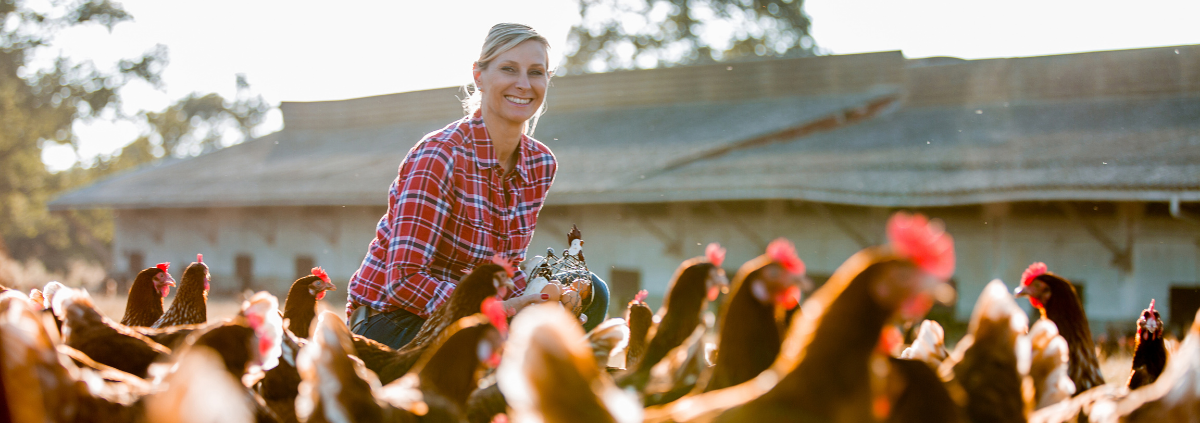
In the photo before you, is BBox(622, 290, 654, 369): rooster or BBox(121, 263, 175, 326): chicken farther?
BBox(121, 263, 175, 326): chicken

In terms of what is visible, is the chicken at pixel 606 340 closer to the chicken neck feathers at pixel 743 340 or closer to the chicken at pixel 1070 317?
the chicken neck feathers at pixel 743 340

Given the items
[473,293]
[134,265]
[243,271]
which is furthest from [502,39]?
[134,265]

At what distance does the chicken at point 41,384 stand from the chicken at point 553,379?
98 centimetres

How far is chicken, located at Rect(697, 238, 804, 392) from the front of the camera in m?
2.10

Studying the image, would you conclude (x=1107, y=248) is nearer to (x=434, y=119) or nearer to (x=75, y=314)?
(x=75, y=314)

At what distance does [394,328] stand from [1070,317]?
8.97ft

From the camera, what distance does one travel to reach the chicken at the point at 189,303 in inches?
150

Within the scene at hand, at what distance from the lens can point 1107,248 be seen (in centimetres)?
962

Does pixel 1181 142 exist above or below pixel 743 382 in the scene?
above

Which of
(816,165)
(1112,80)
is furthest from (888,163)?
(1112,80)

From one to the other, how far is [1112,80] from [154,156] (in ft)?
142

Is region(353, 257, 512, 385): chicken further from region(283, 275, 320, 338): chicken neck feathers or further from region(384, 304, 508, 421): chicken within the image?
region(283, 275, 320, 338): chicken neck feathers

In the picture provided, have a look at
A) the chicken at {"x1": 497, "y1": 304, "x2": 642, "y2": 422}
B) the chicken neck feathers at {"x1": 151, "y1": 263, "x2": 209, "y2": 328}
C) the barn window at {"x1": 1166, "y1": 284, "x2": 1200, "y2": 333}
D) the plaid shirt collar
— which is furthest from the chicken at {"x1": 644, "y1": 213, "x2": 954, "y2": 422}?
the barn window at {"x1": 1166, "y1": 284, "x2": 1200, "y2": 333}

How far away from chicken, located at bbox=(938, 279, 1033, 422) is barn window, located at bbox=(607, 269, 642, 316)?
1038cm
